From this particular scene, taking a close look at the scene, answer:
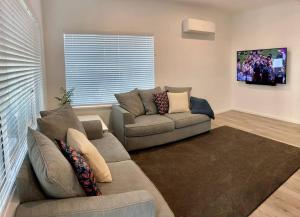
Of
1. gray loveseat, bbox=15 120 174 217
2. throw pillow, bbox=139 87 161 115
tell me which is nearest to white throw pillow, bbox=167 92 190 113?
throw pillow, bbox=139 87 161 115

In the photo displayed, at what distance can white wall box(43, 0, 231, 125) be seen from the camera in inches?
157

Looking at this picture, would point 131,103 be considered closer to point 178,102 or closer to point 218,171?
point 178,102

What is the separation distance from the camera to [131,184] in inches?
71.8

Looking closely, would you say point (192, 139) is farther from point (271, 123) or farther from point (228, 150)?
point (271, 123)

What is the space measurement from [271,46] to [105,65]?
3.78 meters

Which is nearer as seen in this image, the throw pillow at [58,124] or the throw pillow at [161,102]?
the throw pillow at [58,124]

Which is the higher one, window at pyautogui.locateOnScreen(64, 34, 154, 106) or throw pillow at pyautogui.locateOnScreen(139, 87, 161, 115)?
window at pyautogui.locateOnScreen(64, 34, 154, 106)

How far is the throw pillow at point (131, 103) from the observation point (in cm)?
407

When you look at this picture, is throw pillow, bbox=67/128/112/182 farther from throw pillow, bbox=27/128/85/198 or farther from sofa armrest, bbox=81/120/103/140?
sofa armrest, bbox=81/120/103/140

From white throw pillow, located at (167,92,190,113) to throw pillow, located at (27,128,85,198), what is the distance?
3013mm

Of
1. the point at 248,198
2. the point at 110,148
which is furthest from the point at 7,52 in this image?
the point at 248,198

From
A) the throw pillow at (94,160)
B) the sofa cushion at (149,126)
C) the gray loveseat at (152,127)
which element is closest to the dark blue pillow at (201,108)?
the gray loveseat at (152,127)

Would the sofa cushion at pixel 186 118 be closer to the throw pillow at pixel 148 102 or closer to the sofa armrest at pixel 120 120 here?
the throw pillow at pixel 148 102

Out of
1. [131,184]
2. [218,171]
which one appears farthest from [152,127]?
[131,184]
